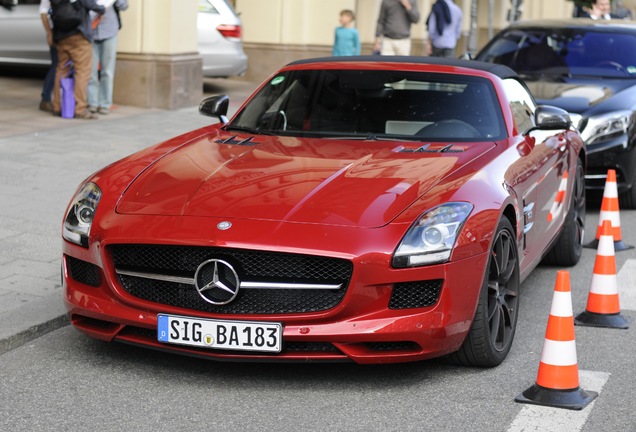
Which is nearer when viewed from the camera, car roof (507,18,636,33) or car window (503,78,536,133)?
car window (503,78,536,133)

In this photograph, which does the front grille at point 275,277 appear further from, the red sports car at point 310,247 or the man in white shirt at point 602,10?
the man in white shirt at point 602,10

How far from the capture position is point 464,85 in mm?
6879

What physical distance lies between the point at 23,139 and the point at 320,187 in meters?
7.49

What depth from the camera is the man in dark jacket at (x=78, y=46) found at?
44.4 ft

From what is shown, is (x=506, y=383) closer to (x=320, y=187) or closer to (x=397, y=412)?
(x=397, y=412)

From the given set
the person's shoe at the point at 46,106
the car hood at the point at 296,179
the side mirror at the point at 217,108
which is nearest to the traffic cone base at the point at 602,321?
the car hood at the point at 296,179

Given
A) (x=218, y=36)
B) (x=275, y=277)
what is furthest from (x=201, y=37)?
(x=275, y=277)

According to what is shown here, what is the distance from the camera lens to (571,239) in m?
8.06

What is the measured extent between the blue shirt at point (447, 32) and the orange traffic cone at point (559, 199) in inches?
431

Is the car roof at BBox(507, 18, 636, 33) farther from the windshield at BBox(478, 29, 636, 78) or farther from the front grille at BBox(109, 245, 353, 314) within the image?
the front grille at BBox(109, 245, 353, 314)

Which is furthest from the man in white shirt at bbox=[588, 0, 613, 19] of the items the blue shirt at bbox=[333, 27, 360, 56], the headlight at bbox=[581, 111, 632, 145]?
the headlight at bbox=[581, 111, 632, 145]

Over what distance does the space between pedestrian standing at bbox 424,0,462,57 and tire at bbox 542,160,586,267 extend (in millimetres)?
10152

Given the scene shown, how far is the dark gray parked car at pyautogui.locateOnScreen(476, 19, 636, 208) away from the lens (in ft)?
34.0

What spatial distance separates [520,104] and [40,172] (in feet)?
16.3
